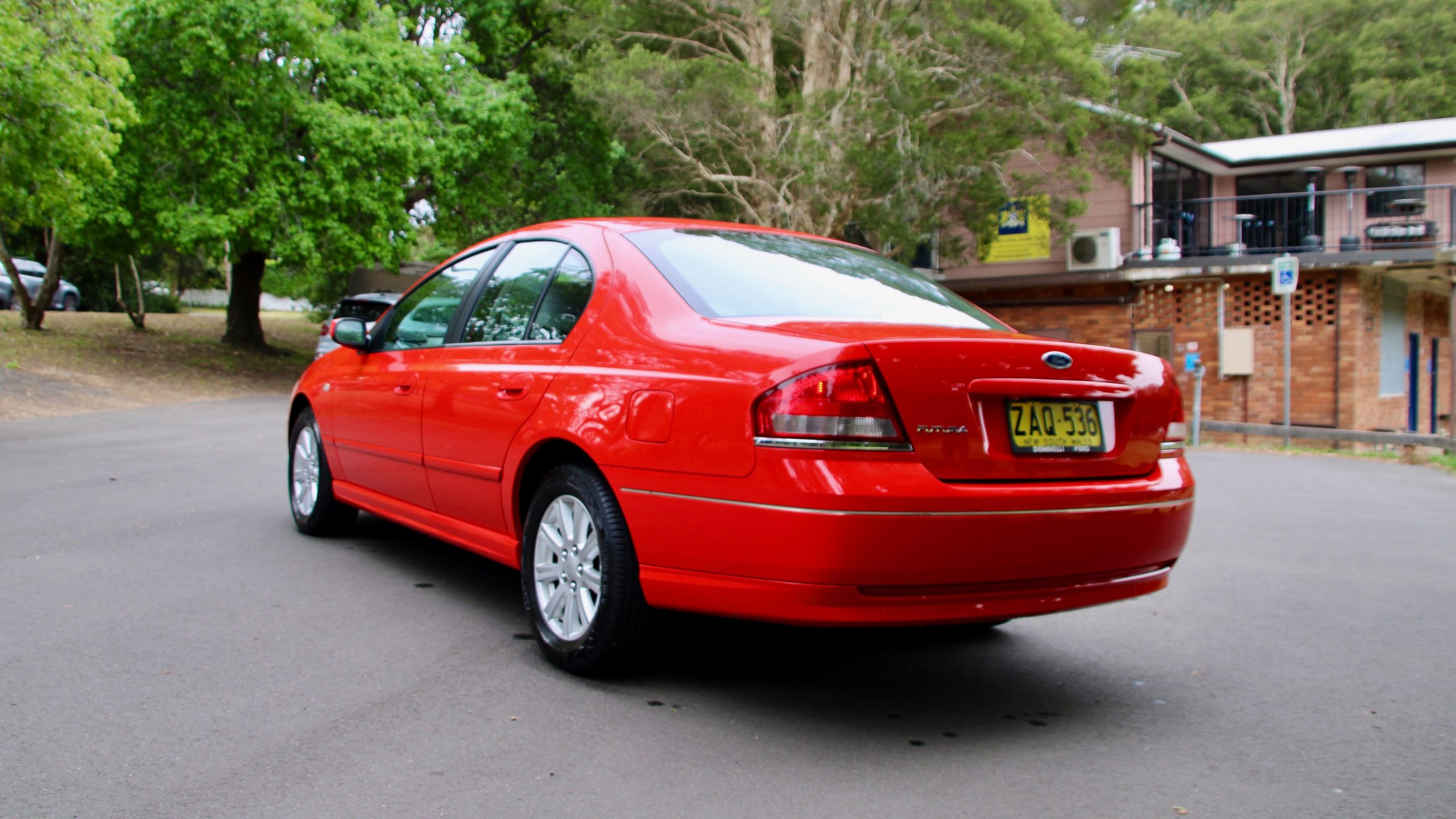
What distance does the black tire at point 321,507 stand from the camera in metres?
6.00

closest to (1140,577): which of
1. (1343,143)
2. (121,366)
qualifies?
(121,366)

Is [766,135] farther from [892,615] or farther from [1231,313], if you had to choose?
[892,615]

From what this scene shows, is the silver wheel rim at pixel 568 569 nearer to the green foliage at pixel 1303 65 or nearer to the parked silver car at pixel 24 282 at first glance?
the parked silver car at pixel 24 282

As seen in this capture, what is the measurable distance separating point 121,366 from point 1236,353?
2010 centimetres

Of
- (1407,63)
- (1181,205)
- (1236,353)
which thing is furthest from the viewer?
(1407,63)

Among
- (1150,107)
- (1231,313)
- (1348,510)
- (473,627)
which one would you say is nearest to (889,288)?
(473,627)

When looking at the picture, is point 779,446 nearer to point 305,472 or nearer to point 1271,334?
point 305,472

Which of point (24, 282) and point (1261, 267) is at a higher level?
point (24, 282)

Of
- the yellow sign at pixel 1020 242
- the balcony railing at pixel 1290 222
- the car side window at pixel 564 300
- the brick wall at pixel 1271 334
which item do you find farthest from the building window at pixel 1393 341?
the car side window at pixel 564 300

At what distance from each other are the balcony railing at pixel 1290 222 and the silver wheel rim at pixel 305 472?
731 inches

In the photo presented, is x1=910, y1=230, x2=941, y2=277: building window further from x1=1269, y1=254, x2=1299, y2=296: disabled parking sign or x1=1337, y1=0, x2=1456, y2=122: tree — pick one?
x1=1337, y1=0, x2=1456, y2=122: tree

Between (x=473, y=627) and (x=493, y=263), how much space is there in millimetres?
1524

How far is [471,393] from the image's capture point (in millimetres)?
4406

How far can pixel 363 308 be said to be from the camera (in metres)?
17.1
